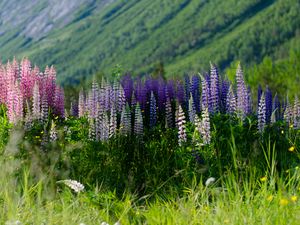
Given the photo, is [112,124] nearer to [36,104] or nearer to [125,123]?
[125,123]

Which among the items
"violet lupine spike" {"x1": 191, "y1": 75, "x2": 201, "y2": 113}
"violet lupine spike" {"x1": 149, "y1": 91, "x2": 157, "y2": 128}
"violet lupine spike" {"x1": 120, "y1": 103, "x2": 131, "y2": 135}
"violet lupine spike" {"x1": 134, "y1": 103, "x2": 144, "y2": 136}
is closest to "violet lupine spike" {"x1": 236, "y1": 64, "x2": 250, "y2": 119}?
"violet lupine spike" {"x1": 191, "y1": 75, "x2": 201, "y2": 113}

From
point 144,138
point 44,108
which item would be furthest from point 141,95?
point 44,108

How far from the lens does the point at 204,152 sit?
8906 mm

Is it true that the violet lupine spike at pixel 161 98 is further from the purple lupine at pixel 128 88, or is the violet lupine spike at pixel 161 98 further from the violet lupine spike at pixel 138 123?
the violet lupine spike at pixel 138 123

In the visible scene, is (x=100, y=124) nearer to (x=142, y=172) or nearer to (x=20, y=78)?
(x=142, y=172)

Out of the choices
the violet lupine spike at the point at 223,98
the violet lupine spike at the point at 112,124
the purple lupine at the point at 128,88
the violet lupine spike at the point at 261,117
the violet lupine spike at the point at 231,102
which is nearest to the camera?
the violet lupine spike at the point at 261,117

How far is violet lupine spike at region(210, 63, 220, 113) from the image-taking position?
10266 millimetres

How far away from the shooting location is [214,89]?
Result: 10.3 m

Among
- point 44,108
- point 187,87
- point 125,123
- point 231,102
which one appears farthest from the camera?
point 187,87

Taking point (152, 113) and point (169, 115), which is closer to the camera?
point (169, 115)

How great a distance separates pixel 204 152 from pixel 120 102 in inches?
104

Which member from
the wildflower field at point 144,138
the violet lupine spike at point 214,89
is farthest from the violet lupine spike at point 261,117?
the violet lupine spike at point 214,89

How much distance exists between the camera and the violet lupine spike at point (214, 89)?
10266mm

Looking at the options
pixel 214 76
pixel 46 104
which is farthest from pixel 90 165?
pixel 214 76
